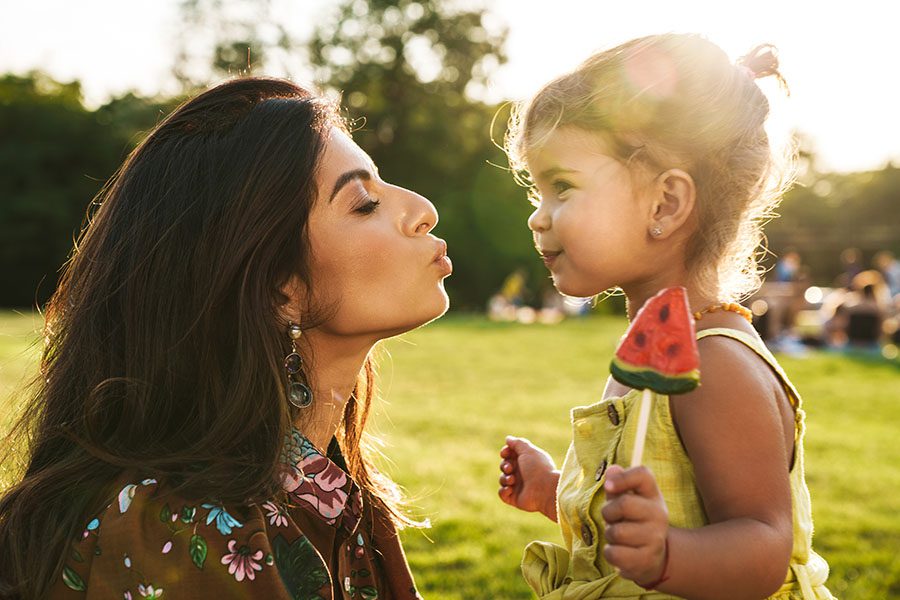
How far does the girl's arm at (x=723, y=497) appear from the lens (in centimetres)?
171

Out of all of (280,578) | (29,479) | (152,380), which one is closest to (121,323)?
(152,380)

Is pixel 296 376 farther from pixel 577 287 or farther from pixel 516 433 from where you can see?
pixel 516 433

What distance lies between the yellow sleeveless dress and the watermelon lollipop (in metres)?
0.33

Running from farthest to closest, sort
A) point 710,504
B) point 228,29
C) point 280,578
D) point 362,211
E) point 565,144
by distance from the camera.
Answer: point 228,29 → point 362,211 → point 565,144 → point 280,578 → point 710,504

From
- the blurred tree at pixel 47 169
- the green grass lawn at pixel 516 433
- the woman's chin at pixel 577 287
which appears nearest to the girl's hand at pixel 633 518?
the woman's chin at pixel 577 287

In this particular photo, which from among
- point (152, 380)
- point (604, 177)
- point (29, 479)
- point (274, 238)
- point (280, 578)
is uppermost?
point (604, 177)

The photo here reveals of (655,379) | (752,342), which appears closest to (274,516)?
(655,379)

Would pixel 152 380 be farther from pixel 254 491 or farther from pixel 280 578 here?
pixel 280 578

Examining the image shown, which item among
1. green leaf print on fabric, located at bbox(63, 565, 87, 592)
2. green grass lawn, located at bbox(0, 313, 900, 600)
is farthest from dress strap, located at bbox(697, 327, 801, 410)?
green grass lawn, located at bbox(0, 313, 900, 600)

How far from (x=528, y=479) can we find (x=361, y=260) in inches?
32.1

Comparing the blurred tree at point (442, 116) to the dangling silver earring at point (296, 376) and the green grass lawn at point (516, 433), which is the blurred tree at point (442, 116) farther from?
the dangling silver earring at point (296, 376)

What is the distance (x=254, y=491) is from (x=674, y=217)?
1206mm

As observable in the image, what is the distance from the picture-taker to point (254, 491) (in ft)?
7.41

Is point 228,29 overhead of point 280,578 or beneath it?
overhead
